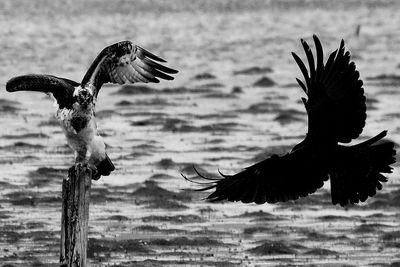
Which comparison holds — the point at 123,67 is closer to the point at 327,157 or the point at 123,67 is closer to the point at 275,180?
the point at 275,180

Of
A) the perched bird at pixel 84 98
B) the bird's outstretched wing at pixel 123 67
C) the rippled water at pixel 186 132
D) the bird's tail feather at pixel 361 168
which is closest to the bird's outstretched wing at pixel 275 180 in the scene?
the bird's tail feather at pixel 361 168

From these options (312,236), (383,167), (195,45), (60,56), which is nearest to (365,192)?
(383,167)

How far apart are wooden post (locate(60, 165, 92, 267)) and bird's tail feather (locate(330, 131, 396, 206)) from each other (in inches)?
75.2

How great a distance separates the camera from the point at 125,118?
747 inches

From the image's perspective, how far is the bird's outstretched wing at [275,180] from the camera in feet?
31.2

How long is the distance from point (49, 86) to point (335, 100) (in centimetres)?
236

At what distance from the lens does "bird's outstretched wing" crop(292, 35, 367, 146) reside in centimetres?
947

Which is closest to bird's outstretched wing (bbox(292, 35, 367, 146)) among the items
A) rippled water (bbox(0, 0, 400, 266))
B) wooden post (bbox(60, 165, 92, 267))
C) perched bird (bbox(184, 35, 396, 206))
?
perched bird (bbox(184, 35, 396, 206))

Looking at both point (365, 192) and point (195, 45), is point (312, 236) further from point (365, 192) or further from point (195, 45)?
point (195, 45)

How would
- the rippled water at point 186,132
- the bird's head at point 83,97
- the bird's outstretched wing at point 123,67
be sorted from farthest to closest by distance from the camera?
1. the rippled water at point 186,132
2. the bird's outstretched wing at point 123,67
3. the bird's head at point 83,97

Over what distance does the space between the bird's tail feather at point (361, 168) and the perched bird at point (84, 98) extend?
6.35 feet

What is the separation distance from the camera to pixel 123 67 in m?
11.0

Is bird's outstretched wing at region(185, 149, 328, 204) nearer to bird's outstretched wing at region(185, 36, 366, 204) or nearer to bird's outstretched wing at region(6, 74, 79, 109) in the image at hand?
bird's outstretched wing at region(185, 36, 366, 204)

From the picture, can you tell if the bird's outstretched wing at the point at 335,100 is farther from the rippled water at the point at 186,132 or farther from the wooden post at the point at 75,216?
the rippled water at the point at 186,132
